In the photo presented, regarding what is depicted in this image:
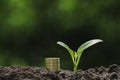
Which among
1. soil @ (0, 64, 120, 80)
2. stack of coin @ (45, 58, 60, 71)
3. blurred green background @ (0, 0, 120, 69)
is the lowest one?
soil @ (0, 64, 120, 80)

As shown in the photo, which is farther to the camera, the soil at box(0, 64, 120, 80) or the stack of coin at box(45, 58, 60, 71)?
the stack of coin at box(45, 58, 60, 71)

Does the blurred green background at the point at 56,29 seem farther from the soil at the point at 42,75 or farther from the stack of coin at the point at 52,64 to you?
the soil at the point at 42,75

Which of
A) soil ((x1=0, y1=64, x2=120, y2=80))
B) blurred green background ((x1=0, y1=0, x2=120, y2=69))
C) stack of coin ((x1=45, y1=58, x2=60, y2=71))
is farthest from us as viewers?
blurred green background ((x1=0, y1=0, x2=120, y2=69))

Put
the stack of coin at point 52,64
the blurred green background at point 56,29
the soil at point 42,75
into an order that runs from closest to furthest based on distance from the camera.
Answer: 1. the soil at point 42,75
2. the stack of coin at point 52,64
3. the blurred green background at point 56,29

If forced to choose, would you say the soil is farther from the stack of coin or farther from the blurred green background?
the blurred green background

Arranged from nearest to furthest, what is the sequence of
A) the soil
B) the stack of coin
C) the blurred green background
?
the soil, the stack of coin, the blurred green background

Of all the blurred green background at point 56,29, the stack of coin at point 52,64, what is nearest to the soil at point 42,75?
the stack of coin at point 52,64

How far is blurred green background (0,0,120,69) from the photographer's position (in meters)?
4.96

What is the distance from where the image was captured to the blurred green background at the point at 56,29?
4.96 m

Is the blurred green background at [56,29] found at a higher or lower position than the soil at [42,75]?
higher

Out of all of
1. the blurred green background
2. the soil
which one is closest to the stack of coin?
the soil

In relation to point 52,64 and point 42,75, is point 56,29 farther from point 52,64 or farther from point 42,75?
point 42,75

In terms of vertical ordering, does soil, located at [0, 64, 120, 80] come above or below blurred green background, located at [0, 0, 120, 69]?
below

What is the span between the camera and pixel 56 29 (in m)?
5.09
